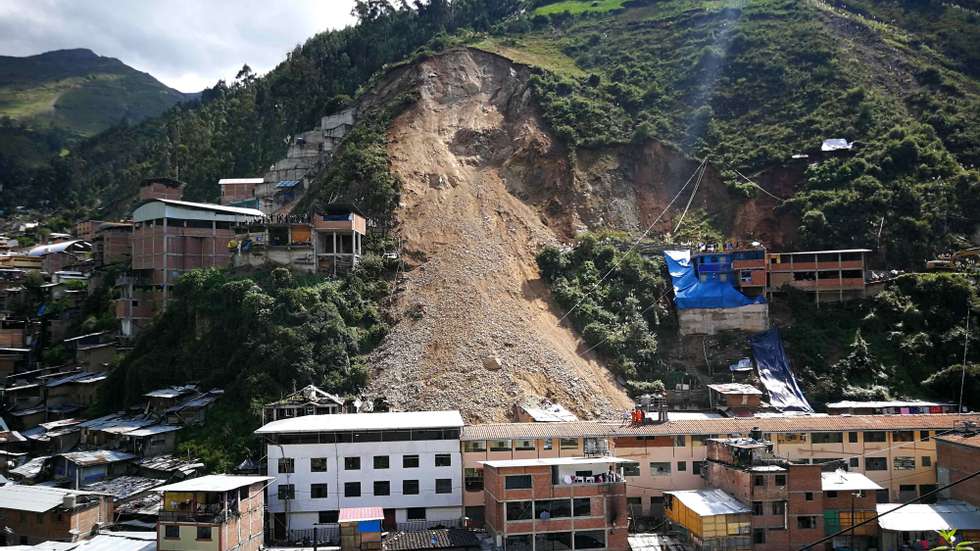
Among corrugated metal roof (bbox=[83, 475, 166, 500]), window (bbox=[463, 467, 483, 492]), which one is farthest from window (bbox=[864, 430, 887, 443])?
corrugated metal roof (bbox=[83, 475, 166, 500])

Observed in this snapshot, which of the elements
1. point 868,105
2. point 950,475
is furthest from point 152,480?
point 868,105

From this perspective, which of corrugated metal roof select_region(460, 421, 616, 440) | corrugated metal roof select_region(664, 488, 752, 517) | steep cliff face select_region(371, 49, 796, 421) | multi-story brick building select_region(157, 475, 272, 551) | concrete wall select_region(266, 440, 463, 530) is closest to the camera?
multi-story brick building select_region(157, 475, 272, 551)

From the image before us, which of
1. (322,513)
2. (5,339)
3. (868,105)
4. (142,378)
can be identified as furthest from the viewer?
(868,105)

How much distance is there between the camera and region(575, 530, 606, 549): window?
29906mm

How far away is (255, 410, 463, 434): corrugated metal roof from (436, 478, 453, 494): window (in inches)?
88.4

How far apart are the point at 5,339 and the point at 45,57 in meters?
151

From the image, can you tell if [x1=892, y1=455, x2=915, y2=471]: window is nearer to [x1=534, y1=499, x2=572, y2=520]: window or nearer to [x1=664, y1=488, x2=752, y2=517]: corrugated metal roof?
[x1=664, y1=488, x2=752, y2=517]: corrugated metal roof

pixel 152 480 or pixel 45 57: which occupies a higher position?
pixel 45 57

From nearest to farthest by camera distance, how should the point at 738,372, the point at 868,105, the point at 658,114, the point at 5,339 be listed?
the point at 738,372 → the point at 5,339 → the point at 868,105 → the point at 658,114

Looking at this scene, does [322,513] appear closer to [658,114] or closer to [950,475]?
[950,475]

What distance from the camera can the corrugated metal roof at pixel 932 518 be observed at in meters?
29.6

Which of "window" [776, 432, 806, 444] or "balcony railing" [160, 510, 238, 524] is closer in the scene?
"balcony railing" [160, 510, 238, 524]

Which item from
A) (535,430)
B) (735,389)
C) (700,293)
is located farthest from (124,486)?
(700,293)

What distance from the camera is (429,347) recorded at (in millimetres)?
43562
